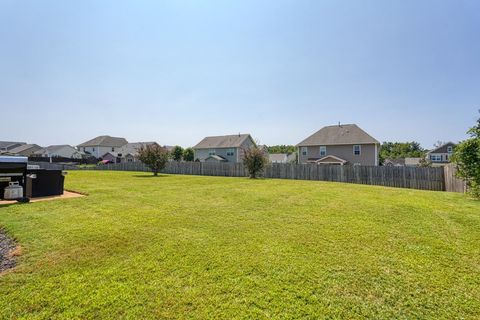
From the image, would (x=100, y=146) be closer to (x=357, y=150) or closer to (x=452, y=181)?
(x=357, y=150)

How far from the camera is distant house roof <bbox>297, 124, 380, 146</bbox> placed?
2709 cm

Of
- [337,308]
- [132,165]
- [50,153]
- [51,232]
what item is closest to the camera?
[337,308]

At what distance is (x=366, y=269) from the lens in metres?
3.45

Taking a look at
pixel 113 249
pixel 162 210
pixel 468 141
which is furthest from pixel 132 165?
pixel 468 141

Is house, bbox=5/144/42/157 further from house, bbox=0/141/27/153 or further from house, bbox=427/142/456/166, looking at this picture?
house, bbox=427/142/456/166

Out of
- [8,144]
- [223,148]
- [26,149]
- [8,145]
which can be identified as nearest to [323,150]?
[223,148]

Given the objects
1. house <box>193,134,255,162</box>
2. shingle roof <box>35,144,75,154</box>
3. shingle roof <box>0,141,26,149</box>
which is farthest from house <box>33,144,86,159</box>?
house <box>193,134,255,162</box>

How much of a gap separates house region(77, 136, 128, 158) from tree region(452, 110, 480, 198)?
6318 cm

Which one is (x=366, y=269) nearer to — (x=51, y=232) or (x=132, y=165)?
(x=51, y=232)

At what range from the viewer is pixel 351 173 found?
19.2m

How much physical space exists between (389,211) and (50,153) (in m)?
70.8

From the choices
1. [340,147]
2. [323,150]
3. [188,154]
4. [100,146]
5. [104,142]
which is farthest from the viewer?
[104,142]

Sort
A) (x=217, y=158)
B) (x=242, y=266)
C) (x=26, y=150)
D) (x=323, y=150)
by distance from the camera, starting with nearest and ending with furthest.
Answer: (x=242, y=266)
(x=323, y=150)
(x=217, y=158)
(x=26, y=150)

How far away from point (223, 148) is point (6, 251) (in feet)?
116
